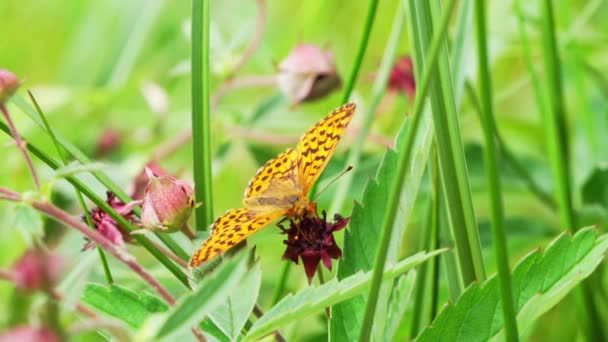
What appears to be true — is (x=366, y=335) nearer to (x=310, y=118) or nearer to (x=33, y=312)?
(x=33, y=312)

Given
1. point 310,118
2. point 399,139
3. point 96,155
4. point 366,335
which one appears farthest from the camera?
point 96,155

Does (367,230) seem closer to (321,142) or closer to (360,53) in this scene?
(321,142)

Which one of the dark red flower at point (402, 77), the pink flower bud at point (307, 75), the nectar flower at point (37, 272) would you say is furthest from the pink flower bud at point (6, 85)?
the dark red flower at point (402, 77)

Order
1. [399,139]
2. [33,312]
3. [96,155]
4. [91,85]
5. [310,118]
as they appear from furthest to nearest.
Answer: [91,85], [96,155], [310,118], [399,139], [33,312]

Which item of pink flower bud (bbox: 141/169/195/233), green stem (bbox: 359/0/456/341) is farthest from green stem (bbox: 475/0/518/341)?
pink flower bud (bbox: 141/169/195/233)

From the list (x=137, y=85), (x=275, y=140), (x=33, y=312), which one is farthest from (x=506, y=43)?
(x=33, y=312)

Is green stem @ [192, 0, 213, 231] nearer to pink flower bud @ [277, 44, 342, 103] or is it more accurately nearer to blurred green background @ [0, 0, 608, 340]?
blurred green background @ [0, 0, 608, 340]
